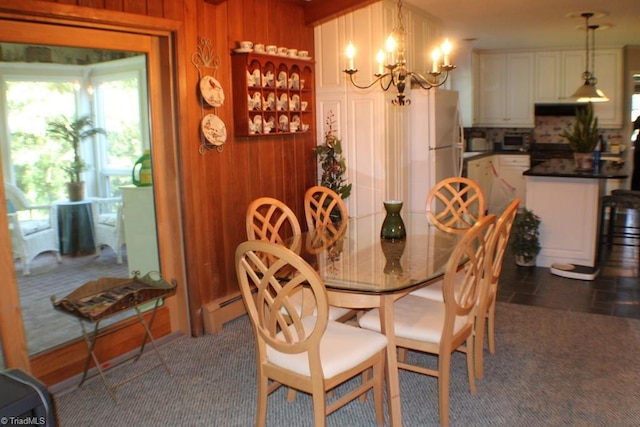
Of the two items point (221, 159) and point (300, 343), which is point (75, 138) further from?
point (300, 343)

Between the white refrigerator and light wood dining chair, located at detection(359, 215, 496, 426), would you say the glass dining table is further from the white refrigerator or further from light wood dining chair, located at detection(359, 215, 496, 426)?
the white refrigerator

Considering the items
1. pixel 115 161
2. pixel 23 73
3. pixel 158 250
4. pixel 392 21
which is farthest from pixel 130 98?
pixel 392 21

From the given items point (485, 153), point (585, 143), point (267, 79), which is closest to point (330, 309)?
point (267, 79)

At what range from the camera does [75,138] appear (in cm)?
317

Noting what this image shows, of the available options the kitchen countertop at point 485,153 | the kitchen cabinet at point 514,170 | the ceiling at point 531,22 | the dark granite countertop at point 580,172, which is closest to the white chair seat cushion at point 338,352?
the dark granite countertop at point 580,172

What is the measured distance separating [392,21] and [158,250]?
110 inches

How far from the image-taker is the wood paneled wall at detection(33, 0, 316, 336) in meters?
3.57

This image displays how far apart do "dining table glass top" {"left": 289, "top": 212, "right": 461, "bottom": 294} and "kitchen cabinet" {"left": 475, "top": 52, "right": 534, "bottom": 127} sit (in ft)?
16.4

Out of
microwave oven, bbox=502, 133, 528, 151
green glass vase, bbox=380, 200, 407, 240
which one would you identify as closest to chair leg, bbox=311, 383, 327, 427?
green glass vase, bbox=380, 200, 407, 240

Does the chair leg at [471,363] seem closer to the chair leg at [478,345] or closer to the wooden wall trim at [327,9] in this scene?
the chair leg at [478,345]

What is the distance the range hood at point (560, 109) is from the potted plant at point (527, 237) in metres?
3.34

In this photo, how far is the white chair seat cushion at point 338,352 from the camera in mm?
2293

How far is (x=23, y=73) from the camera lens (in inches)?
113

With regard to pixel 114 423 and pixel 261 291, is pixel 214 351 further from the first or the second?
pixel 261 291
